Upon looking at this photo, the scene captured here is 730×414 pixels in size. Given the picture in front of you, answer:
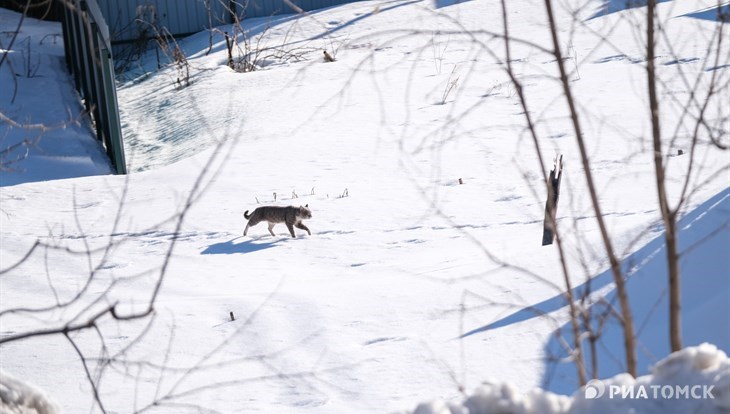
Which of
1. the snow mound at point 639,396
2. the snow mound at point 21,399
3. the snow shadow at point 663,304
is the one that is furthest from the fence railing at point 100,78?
the snow mound at point 639,396

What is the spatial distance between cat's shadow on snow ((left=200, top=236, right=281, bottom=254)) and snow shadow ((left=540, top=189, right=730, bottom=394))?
Result: 349 cm

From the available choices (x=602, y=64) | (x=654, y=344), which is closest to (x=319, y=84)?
(x=602, y=64)

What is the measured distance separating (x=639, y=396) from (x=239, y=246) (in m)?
6.78

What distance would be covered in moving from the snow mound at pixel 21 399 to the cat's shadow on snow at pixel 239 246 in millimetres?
5380

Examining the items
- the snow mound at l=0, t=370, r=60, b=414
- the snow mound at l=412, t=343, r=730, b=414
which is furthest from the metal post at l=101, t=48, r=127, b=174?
the snow mound at l=412, t=343, r=730, b=414

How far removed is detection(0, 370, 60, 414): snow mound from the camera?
313cm

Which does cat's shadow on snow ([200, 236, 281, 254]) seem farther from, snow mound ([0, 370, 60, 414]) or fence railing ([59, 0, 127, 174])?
snow mound ([0, 370, 60, 414])

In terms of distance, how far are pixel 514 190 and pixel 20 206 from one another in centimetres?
509

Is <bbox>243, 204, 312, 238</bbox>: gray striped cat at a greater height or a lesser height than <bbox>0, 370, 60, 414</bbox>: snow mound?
lesser

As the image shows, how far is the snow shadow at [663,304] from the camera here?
16.2 feet

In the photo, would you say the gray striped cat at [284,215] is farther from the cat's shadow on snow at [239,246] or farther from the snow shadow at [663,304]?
the snow shadow at [663,304]

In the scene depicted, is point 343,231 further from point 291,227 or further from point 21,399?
point 21,399

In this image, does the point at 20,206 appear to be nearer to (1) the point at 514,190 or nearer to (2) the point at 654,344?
(1) the point at 514,190

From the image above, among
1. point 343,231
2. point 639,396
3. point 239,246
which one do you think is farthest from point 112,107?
point 639,396
